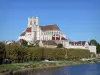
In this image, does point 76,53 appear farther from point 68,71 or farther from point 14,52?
point 68,71

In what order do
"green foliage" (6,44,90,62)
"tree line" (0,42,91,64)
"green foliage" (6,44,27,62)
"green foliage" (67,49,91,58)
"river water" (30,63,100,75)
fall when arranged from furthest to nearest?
"green foliage" (67,49,91,58) → "green foliage" (6,44,90,62) → "green foliage" (6,44,27,62) → "tree line" (0,42,91,64) → "river water" (30,63,100,75)

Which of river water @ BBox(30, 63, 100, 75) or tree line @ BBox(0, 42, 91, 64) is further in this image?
tree line @ BBox(0, 42, 91, 64)

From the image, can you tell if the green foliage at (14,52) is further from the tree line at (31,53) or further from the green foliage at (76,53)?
the green foliage at (76,53)

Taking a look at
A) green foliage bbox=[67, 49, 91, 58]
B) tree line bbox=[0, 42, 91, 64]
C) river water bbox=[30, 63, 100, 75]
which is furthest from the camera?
green foliage bbox=[67, 49, 91, 58]

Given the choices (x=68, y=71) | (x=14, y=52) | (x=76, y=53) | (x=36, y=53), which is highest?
(x=14, y=52)

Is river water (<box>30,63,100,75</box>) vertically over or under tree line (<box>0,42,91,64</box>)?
under

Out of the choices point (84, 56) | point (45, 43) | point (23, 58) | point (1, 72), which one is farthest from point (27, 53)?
point (45, 43)

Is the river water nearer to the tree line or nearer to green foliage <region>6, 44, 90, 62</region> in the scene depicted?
the tree line

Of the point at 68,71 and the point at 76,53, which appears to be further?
the point at 76,53

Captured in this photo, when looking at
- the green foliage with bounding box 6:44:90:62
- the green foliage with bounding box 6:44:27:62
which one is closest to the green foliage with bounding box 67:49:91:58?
the green foliage with bounding box 6:44:90:62

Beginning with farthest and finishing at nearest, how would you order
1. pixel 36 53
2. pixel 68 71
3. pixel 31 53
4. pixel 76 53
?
pixel 76 53, pixel 36 53, pixel 31 53, pixel 68 71

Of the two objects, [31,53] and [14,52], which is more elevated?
[14,52]

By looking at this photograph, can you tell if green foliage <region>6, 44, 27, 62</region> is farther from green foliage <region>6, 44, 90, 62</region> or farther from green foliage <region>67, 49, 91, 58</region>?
green foliage <region>67, 49, 91, 58</region>

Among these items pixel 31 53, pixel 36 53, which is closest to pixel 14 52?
pixel 31 53
